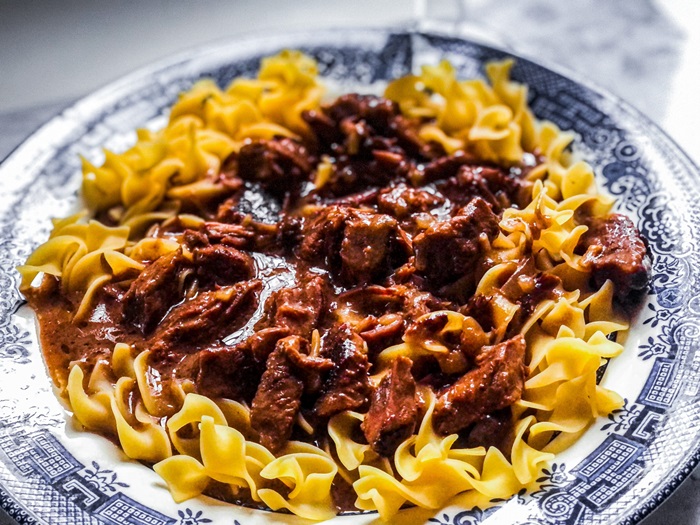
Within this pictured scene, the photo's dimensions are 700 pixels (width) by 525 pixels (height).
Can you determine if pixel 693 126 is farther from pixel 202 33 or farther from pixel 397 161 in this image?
pixel 202 33

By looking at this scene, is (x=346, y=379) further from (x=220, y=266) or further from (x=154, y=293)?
(x=154, y=293)

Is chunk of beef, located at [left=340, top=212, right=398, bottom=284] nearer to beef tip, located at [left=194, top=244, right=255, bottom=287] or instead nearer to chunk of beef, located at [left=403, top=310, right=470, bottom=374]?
chunk of beef, located at [left=403, top=310, right=470, bottom=374]

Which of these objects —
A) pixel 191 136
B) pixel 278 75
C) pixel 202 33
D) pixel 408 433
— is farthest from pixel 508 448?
pixel 202 33

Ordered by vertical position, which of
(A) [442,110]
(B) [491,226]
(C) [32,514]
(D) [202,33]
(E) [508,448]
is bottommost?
(C) [32,514]

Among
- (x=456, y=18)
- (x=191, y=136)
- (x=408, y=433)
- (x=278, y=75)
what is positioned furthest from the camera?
(x=456, y=18)

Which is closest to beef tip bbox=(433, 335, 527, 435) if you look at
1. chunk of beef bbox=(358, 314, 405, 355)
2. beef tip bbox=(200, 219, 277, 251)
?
chunk of beef bbox=(358, 314, 405, 355)

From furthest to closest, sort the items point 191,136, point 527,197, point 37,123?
point 37,123 → point 191,136 → point 527,197
